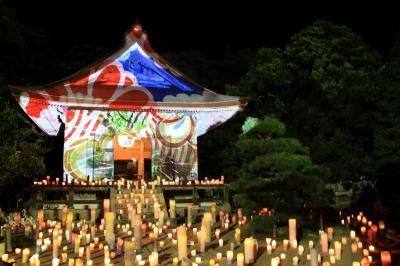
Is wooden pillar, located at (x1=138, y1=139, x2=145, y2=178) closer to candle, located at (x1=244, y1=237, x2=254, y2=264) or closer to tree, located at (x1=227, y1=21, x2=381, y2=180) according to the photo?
tree, located at (x1=227, y1=21, x2=381, y2=180)

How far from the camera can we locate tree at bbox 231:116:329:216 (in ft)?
29.3

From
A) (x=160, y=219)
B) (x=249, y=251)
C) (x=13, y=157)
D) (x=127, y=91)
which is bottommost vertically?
(x=249, y=251)

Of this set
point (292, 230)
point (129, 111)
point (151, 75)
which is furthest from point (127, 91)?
point (292, 230)

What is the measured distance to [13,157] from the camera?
1062 centimetres

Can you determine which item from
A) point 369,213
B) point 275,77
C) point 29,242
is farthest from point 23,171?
point 275,77

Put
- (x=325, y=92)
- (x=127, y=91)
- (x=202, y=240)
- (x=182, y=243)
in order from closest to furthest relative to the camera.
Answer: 1. (x=182, y=243)
2. (x=202, y=240)
3. (x=127, y=91)
4. (x=325, y=92)

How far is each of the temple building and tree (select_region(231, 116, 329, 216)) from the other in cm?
621

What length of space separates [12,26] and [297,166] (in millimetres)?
15280

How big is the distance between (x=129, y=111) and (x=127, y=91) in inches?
32.0

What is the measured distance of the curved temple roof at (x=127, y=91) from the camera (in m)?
14.6

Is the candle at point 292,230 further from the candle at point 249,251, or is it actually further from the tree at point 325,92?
the tree at point 325,92

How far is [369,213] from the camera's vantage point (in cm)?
1232

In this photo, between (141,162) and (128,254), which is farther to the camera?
(141,162)

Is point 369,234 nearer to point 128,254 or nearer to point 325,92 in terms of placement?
point 128,254
